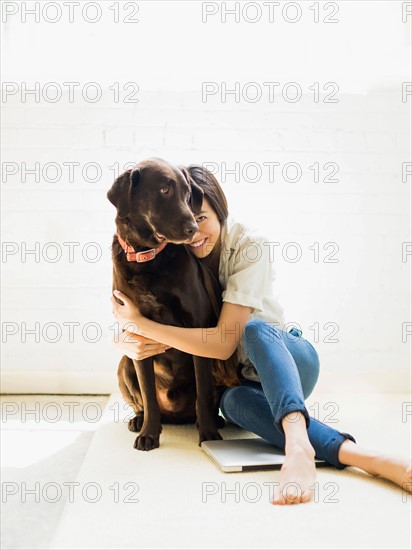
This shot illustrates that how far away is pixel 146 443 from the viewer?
2.00 metres

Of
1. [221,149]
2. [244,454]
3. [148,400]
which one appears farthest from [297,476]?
[221,149]

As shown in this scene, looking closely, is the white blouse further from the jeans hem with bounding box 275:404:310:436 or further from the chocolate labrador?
the jeans hem with bounding box 275:404:310:436

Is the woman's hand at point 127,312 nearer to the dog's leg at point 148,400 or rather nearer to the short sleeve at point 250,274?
the dog's leg at point 148,400

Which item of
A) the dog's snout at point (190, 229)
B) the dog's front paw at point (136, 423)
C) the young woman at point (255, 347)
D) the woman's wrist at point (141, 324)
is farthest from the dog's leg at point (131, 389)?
the dog's snout at point (190, 229)

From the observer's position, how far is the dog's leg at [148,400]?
6.65ft

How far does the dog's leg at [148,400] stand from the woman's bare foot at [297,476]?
1.70 feet

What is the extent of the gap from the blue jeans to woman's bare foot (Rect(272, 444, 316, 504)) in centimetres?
10

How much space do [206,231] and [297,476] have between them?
0.78m

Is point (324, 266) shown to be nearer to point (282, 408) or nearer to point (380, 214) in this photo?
point (380, 214)

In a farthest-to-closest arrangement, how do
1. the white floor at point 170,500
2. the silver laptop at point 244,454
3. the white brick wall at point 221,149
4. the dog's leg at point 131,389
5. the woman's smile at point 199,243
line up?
the white brick wall at point 221,149 → the dog's leg at point 131,389 → the woman's smile at point 199,243 → the silver laptop at point 244,454 → the white floor at point 170,500

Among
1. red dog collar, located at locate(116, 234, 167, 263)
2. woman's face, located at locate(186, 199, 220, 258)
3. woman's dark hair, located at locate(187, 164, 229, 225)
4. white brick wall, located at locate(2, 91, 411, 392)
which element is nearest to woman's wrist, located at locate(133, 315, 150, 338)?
red dog collar, located at locate(116, 234, 167, 263)

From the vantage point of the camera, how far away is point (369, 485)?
1.66m

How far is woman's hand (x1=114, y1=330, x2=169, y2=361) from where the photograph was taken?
79.3 inches

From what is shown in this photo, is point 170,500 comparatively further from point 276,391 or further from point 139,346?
point 139,346
